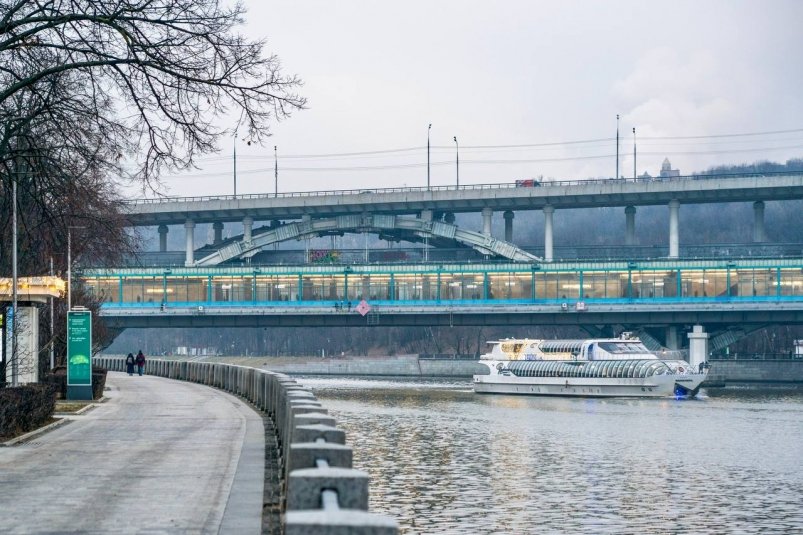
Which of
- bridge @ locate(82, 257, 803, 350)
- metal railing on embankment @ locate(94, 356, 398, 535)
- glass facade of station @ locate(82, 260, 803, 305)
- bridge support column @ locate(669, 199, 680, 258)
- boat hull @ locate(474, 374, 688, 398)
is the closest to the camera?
metal railing on embankment @ locate(94, 356, 398, 535)

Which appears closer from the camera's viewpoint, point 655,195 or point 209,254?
point 655,195

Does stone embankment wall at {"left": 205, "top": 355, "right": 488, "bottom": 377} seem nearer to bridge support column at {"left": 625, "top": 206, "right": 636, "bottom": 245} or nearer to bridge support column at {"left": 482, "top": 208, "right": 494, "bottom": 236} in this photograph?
bridge support column at {"left": 482, "top": 208, "right": 494, "bottom": 236}

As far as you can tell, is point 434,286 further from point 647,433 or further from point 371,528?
point 371,528

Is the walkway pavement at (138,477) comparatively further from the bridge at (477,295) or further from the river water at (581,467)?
the bridge at (477,295)

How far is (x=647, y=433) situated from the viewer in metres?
53.8

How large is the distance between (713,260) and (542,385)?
37.7 metres

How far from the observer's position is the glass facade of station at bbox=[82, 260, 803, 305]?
4941 inches

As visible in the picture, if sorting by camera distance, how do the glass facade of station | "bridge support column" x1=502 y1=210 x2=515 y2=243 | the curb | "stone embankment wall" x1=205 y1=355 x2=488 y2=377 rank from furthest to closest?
"bridge support column" x1=502 y1=210 x2=515 y2=243, "stone embankment wall" x1=205 y1=355 x2=488 y2=377, the glass facade of station, the curb

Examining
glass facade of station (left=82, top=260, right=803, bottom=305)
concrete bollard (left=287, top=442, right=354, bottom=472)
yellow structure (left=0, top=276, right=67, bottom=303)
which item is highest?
glass facade of station (left=82, top=260, right=803, bottom=305)

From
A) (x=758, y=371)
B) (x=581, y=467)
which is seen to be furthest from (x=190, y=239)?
(x=581, y=467)

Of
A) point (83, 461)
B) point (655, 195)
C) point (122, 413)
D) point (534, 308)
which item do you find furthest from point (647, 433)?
point (655, 195)

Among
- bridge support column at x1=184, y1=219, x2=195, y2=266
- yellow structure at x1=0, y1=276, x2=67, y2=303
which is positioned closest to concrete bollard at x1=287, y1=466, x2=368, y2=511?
yellow structure at x1=0, y1=276, x2=67, y2=303

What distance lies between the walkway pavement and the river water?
3.64 m

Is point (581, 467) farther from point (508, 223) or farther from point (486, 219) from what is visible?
point (508, 223)
